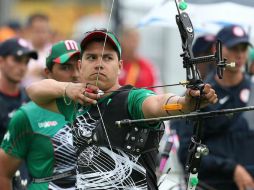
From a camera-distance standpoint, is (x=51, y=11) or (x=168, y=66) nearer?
(x=168, y=66)

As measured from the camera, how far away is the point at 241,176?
9.23m

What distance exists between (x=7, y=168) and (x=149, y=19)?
2473mm

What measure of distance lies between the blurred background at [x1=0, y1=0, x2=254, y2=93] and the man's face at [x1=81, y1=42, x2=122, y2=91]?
227 centimetres

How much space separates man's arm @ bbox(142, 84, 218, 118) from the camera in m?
5.88

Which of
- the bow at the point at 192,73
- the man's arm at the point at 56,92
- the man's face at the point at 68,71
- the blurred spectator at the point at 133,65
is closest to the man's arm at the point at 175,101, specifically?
the bow at the point at 192,73

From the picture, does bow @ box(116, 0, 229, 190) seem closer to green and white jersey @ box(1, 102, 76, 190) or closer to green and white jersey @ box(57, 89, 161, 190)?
green and white jersey @ box(57, 89, 161, 190)

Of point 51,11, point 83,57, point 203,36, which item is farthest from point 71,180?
point 51,11

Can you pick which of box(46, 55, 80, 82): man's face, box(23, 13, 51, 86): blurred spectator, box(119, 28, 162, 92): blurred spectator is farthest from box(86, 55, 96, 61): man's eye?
box(23, 13, 51, 86): blurred spectator

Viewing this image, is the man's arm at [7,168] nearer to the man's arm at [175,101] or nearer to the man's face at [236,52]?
the man's face at [236,52]

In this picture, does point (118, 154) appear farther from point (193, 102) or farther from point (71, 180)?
point (71, 180)

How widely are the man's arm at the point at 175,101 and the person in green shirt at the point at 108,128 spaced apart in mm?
38

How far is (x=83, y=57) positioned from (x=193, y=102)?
1.21 meters

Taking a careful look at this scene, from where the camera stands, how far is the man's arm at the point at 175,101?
5.88 metres

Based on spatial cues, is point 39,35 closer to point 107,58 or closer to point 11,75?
point 11,75
